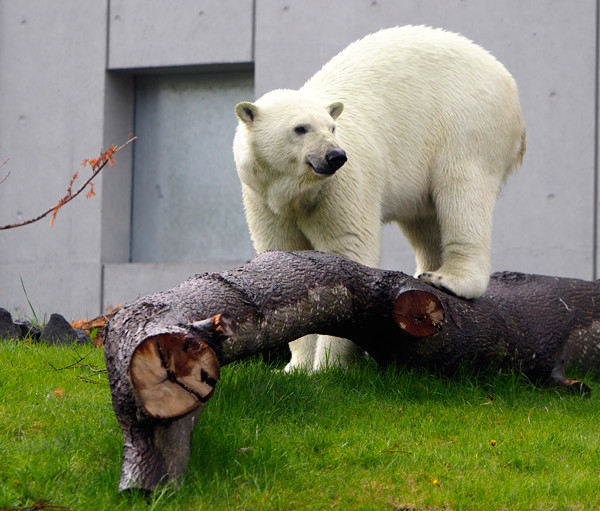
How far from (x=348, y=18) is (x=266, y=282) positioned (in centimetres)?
685

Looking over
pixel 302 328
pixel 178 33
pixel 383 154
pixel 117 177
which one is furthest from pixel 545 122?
pixel 302 328

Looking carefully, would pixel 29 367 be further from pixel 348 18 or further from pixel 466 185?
pixel 348 18

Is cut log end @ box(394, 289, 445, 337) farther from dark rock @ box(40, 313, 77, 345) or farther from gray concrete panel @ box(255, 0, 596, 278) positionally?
gray concrete panel @ box(255, 0, 596, 278)

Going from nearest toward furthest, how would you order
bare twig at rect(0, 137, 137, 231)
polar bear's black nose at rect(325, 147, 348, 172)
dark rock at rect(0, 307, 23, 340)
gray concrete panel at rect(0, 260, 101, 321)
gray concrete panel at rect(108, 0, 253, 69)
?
bare twig at rect(0, 137, 137, 231), polar bear's black nose at rect(325, 147, 348, 172), dark rock at rect(0, 307, 23, 340), gray concrete panel at rect(108, 0, 253, 69), gray concrete panel at rect(0, 260, 101, 321)

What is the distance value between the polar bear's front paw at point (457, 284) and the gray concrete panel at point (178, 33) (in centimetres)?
610

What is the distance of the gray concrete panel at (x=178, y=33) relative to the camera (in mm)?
9766

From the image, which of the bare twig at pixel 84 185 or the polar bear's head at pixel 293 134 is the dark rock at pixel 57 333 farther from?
the bare twig at pixel 84 185

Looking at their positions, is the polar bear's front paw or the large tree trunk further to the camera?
the polar bear's front paw

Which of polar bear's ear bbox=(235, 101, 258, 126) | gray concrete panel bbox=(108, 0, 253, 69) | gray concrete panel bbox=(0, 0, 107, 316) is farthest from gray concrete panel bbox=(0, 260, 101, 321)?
polar bear's ear bbox=(235, 101, 258, 126)

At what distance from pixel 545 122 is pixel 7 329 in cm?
615

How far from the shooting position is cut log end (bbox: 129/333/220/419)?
2502 millimetres

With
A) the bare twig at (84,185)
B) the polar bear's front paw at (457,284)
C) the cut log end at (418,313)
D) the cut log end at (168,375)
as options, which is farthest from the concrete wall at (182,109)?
the cut log end at (168,375)

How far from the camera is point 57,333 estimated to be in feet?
17.5

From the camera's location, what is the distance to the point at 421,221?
5.10 meters
